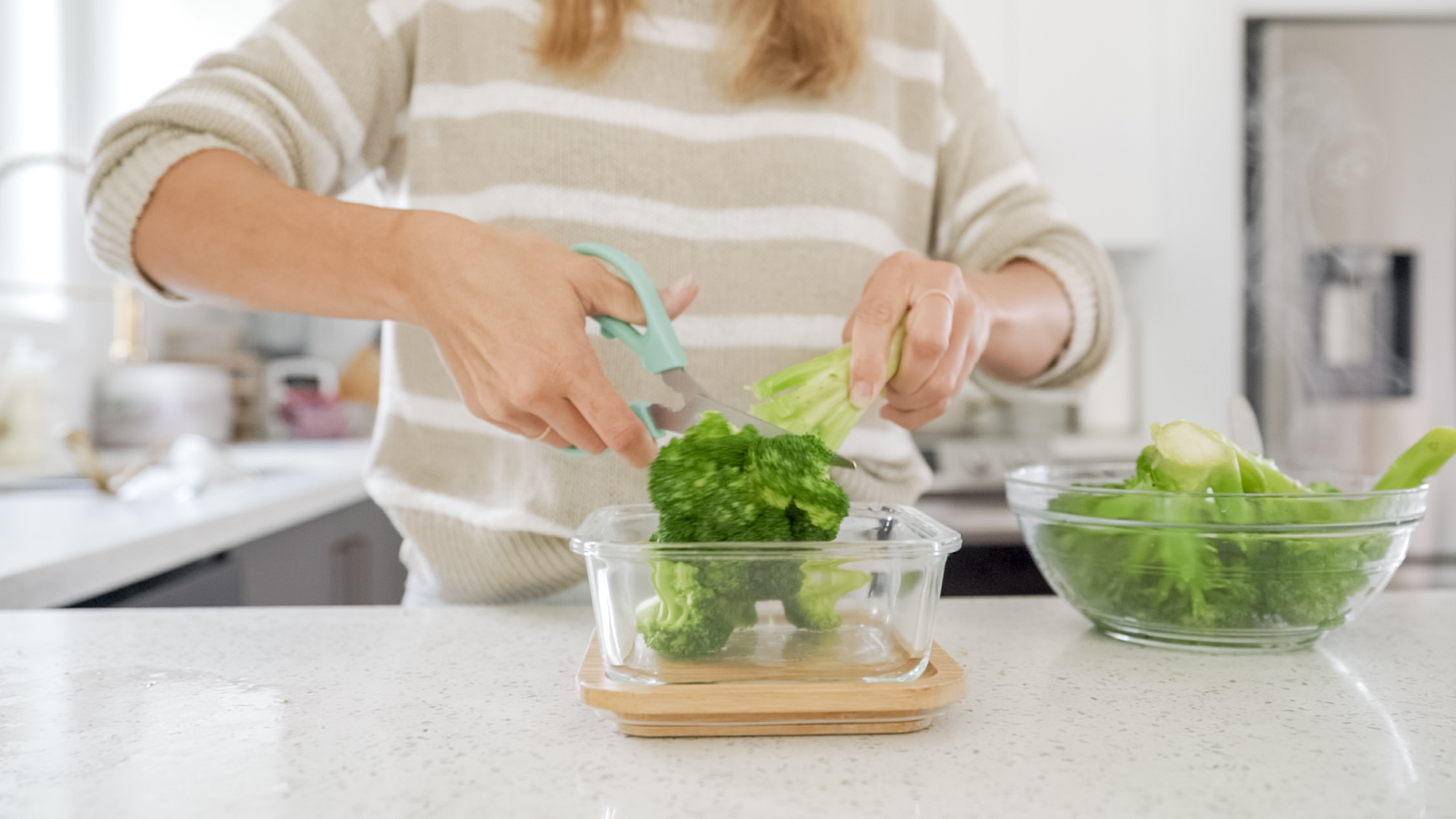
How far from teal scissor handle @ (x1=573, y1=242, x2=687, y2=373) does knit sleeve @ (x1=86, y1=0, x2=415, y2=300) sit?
0.37 metres

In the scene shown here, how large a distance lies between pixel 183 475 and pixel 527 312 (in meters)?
1.24

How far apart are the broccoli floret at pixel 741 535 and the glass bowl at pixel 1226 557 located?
22cm

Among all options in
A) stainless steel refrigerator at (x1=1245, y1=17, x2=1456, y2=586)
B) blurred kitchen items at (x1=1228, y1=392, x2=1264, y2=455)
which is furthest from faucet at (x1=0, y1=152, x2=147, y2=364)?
stainless steel refrigerator at (x1=1245, y1=17, x2=1456, y2=586)

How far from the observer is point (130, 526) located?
4.04 feet

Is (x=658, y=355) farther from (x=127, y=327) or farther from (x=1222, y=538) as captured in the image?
(x=127, y=327)

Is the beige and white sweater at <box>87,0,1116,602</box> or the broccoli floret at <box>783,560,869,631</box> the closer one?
the broccoli floret at <box>783,560,869,631</box>

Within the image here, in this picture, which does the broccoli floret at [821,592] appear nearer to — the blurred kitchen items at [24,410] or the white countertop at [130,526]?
the white countertop at [130,526]

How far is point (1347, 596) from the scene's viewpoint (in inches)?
25.3

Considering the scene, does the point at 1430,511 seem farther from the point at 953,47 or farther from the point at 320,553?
the point at 320,553

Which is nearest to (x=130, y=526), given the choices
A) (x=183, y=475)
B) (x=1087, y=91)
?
(x=183, y=475)

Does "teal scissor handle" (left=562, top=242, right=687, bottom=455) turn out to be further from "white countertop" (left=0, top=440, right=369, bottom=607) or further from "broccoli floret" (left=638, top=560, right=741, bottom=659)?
"white countertop" (left=0, top=440, right=369, bottom=607)

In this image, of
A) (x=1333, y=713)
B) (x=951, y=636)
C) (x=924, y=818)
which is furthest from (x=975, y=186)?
(x=924, y=818)

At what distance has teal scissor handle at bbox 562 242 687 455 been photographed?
65 centimetres

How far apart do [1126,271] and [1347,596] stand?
2.54m
